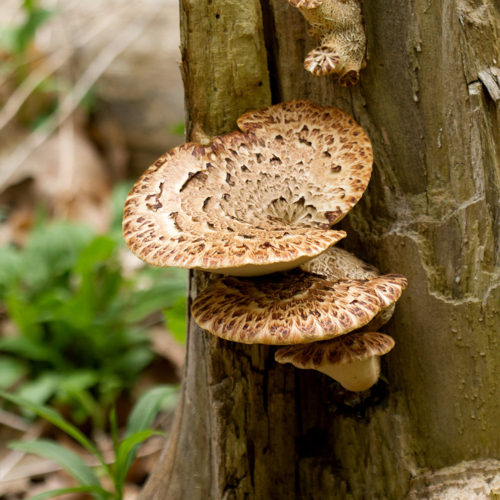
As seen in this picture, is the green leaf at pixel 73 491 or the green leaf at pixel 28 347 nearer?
the green leaf at pixel 73 491

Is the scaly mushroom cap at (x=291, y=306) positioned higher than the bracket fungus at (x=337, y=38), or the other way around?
the bracket fungus at (x=337, y=38)

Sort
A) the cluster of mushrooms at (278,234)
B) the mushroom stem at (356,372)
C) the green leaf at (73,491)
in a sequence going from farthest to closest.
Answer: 1. the green leaf at (73,491)
2. the mushroom stem at (356,372)
3. the cluster of mushrooms at (278,234)

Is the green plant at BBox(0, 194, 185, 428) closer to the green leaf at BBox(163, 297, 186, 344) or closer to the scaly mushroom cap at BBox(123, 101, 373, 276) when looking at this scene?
the green leaf at BBox(163, 297, 186, 344)

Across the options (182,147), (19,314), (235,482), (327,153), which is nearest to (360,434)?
(235,482)

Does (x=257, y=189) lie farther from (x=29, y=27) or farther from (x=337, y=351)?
(x=29, y=27)

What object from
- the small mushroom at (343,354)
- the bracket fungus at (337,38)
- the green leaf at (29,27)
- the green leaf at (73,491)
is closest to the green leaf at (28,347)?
the green leaf at (73,491)

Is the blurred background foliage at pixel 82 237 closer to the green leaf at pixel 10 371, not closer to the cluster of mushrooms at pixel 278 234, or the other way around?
the green leaf at pixel 10 371

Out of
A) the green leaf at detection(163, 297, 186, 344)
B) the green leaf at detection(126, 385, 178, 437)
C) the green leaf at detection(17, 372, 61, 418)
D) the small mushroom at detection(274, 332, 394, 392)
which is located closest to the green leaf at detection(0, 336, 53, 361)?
the green leaf at detection(17, 372, 61, 418)

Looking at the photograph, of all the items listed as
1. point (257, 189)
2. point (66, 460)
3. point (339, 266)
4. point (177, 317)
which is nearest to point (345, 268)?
point (339, 266)
